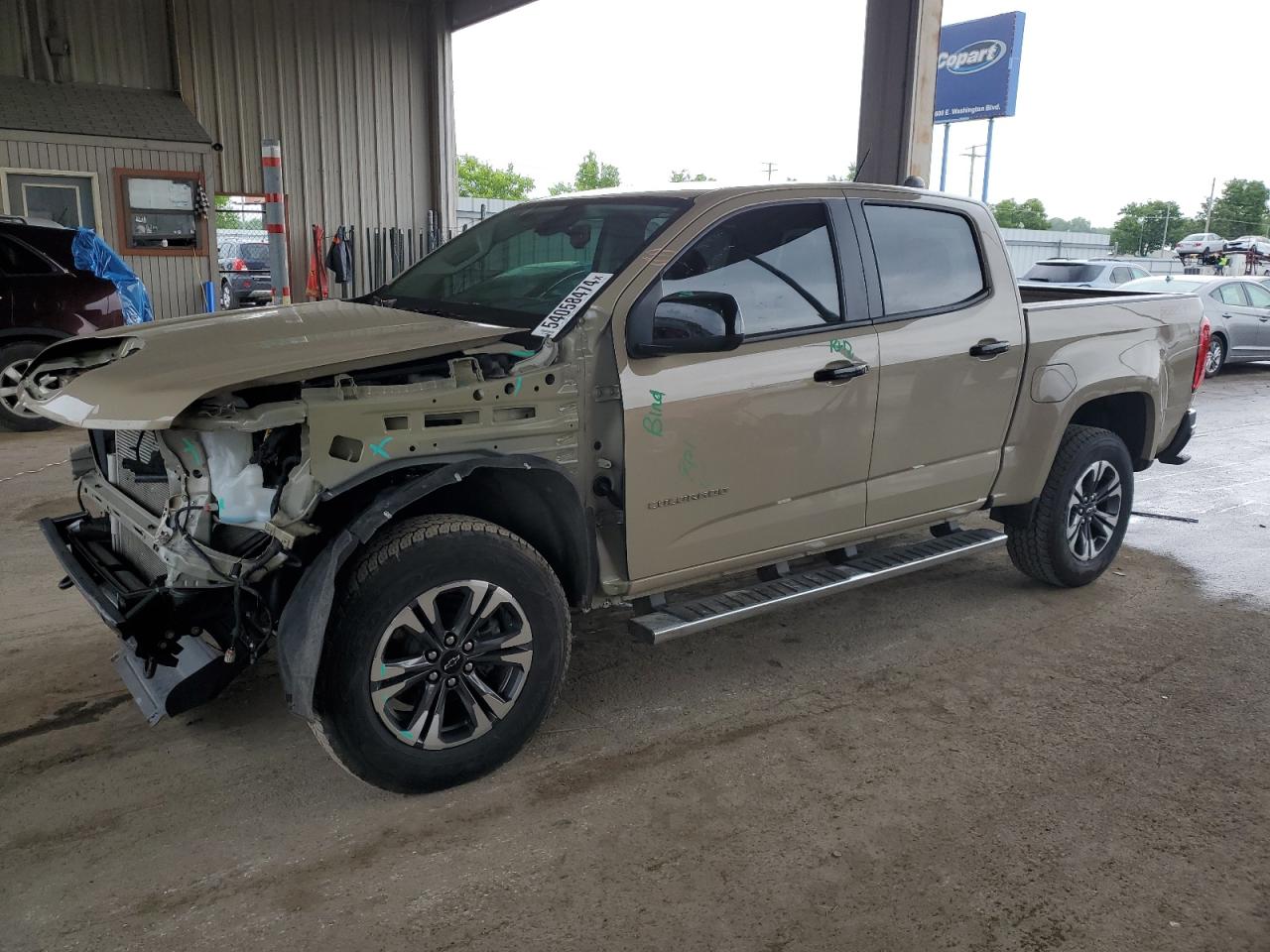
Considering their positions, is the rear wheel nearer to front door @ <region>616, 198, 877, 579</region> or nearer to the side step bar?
the side step bar

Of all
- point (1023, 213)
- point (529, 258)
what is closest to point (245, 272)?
point (529, 258)

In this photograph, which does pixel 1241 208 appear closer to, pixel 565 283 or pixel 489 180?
pixel 489 180

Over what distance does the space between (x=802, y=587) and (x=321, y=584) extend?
1.96 m

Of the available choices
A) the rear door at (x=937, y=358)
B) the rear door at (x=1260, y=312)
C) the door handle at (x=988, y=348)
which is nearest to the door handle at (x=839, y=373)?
the rear door at (x=937, y=358)

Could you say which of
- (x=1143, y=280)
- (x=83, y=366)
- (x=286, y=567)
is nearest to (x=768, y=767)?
(x=286, y=567)

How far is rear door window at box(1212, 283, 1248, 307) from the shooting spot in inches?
555

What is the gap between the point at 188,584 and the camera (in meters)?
2.96

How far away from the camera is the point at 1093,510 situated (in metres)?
5.04

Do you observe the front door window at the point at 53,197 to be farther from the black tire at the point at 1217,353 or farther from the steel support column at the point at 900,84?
the black tire at the point at 1217,353

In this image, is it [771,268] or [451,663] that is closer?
[451,663]

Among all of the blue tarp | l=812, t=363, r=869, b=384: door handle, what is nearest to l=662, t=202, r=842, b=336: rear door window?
l=812, t=363, r=869, b=384: door handle

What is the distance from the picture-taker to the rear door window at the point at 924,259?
4.11 meters

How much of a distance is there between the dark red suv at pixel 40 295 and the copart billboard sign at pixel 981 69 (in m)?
24.3

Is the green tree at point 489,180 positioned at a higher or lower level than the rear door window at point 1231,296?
higher
